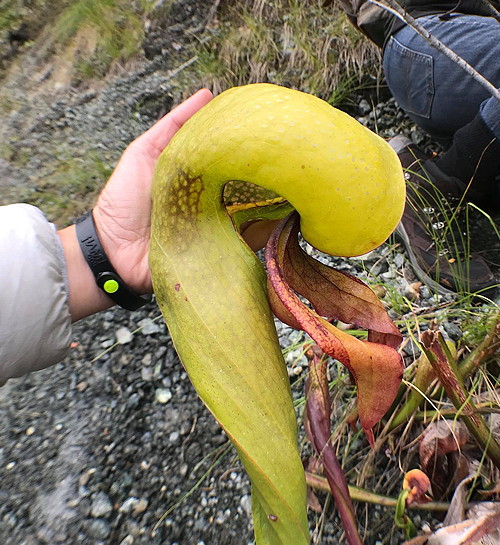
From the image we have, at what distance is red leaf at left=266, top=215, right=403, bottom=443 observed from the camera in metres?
0.73

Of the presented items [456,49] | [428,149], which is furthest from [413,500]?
[428,149]

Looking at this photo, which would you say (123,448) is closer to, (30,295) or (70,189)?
(30,295)

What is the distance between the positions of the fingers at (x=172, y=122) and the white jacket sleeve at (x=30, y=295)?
370 mm

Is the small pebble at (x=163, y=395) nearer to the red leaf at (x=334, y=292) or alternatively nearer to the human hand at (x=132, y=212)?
the human hand at (x=132, y=212)

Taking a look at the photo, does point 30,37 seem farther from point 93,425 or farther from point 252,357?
point 252,357

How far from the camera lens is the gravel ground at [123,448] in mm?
1359

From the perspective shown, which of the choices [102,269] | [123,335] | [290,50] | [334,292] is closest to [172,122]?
[102,269]

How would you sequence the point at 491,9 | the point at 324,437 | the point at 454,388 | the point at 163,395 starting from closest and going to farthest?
the point at 491,9 < the point at 454,388 < the point at 324,437 < the point at 163,395

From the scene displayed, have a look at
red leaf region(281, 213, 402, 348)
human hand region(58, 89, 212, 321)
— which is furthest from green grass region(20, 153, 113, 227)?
red leaf region(281, 213, 402, 348)

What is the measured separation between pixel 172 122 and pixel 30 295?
607mm

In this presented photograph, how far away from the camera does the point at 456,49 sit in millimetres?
1712

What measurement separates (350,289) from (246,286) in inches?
7.7

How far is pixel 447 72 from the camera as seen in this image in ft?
5.68

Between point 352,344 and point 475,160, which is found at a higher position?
point 352,344
